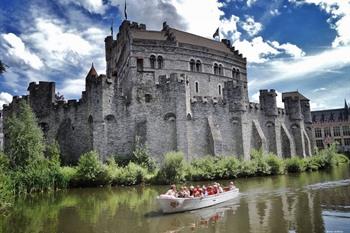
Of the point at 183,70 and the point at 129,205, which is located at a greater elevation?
the point at 183,70

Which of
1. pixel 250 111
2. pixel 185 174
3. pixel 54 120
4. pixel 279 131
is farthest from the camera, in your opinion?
pixel 279 131

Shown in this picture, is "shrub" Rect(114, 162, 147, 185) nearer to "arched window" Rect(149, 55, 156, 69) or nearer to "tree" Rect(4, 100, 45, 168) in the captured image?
"tree" Rect(4, 100, 45, 168)

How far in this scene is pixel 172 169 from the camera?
80.6ft

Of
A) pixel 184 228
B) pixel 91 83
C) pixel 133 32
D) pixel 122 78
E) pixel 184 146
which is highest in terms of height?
pixel 133 32

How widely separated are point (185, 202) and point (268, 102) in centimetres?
2487

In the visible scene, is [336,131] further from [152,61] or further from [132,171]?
[132,171]

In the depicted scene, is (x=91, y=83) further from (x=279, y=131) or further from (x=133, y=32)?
(x=279, y=131)

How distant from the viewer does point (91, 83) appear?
29.2 metres

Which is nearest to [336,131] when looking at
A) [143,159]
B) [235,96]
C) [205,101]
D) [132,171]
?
[235,96]

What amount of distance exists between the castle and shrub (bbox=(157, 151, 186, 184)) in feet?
A: 14.4

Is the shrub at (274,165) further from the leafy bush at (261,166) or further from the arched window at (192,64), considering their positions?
the arched window at (192,64)

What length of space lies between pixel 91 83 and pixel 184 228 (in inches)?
759

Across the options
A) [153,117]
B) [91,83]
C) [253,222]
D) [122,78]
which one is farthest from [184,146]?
[253,222]

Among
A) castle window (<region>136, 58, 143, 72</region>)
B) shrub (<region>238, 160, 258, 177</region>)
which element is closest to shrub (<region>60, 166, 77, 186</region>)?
shrub (<region>238, 160, 258, 177</region>)
